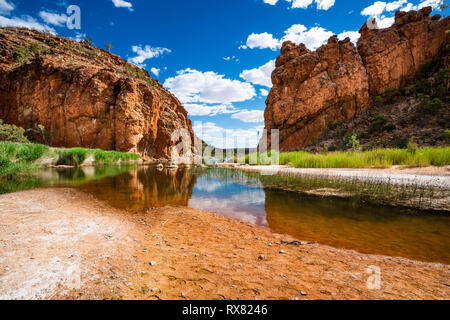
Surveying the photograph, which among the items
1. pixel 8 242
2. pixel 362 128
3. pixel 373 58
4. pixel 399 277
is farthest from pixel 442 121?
pixel 8 242

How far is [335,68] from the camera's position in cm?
3581

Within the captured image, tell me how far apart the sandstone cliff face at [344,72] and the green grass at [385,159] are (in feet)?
78.7

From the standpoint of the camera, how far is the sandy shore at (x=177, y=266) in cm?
171

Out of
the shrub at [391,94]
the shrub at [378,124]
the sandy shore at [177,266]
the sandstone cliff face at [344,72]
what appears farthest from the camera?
the sandstone cliff face at [344,72]

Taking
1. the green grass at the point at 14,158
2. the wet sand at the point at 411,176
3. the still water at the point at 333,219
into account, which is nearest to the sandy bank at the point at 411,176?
the wet sand at the point at 411,176

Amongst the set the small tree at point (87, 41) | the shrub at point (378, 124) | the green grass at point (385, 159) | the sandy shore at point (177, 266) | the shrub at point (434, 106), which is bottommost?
the sandy shore at point (177, 266)

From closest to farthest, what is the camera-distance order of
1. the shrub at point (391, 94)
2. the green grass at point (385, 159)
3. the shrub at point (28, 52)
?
the green grass at point (385, 159), the shrub at point (391, 94), the shrub at point (28, 52)

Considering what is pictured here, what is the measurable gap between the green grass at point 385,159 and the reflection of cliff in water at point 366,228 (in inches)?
327

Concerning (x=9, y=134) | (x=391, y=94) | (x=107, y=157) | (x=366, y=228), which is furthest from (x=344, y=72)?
(x=9, y=134)

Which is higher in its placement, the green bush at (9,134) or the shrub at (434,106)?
the shrub at (434,106)

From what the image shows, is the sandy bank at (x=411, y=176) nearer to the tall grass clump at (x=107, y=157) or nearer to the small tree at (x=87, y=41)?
the tall grass clump at (x=107, y=157)

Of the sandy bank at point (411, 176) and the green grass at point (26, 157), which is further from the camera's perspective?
the green grass at point (26, 157)

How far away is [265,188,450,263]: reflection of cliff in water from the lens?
3.06 meters

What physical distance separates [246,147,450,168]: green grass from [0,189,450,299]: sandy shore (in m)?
Answer: 11.1
